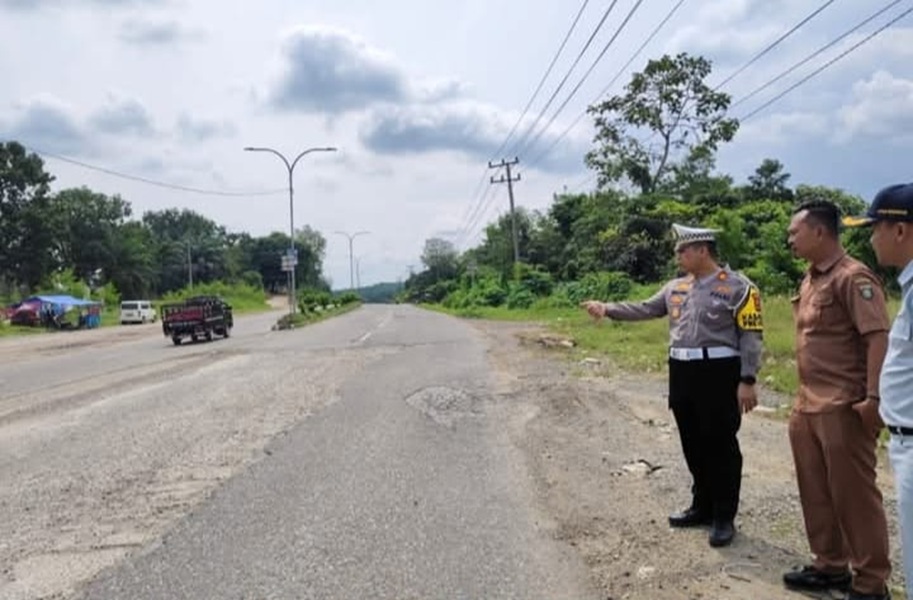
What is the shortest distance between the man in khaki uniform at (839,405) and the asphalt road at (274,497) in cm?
134

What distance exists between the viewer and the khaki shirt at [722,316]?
16.2 ft

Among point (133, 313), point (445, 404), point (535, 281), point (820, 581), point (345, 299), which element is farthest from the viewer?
point (345, 299)

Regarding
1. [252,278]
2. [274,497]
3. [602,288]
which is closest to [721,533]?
[274,497]

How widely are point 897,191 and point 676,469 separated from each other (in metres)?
4.32

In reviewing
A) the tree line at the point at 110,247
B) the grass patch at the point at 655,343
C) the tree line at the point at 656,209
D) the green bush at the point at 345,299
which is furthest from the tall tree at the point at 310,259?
the grass patch at the point at 655,343

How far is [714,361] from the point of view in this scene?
5.04 metres


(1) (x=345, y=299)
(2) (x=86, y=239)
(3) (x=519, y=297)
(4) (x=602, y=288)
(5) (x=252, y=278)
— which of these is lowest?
(1) (x=345, y=299)

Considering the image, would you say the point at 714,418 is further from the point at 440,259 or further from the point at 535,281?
the point at 440,259

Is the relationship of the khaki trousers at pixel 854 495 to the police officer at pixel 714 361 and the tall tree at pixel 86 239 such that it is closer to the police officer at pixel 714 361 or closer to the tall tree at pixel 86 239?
the police officer at pixel 714 361

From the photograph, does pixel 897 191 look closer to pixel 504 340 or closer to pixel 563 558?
pixel 563 558

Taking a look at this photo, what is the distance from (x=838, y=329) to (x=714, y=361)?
1.01 m

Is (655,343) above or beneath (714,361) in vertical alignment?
beneath

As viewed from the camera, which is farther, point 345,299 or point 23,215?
point 345,299

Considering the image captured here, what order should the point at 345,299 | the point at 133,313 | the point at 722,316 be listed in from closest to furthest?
1. the point at 722,316
2. the point at 133,313
3. the point at 345,299
